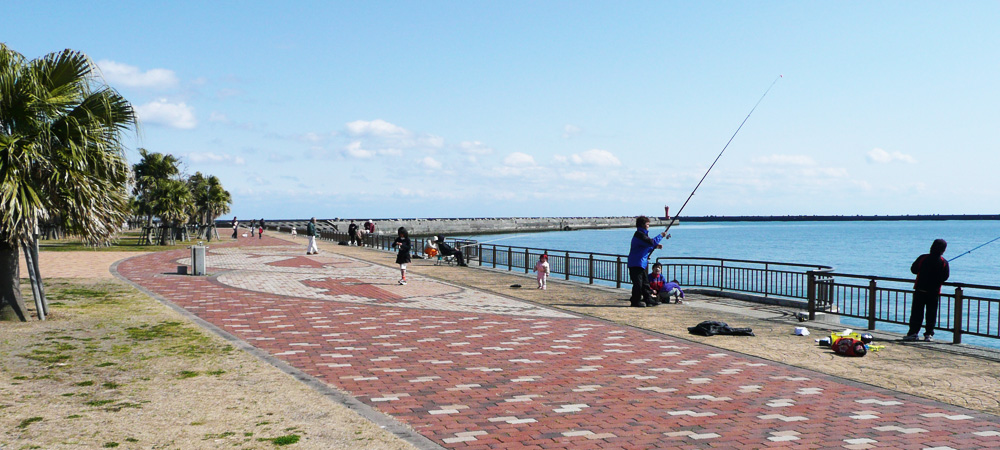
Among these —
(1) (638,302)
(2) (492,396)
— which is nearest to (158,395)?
(2) (492,396)

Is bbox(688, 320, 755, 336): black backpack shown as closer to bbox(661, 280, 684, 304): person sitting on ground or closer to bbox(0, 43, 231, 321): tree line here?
bbox(661, 280, 684, 304): person sitting on ground

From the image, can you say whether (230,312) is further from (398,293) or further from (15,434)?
(15,434)

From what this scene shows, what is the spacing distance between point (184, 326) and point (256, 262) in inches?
696

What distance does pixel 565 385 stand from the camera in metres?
8.20

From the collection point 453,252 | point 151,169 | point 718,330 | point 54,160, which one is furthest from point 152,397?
point 151,169

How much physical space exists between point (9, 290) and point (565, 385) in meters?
10.0

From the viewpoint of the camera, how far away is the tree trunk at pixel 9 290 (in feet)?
40.7

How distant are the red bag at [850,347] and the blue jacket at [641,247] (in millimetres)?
5127

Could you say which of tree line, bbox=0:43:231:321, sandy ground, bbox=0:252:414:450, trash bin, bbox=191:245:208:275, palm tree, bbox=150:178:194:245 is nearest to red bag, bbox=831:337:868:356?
sandy ground, bbox=0:252:414:450

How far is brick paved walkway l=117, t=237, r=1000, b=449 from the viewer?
6281 mm

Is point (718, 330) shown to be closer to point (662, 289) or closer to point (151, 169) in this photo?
point (662, 289)

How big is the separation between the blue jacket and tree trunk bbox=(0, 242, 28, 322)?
1124 centimetres

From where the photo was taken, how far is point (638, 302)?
625 inches

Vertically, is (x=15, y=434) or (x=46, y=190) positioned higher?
(x=46, y=190)
